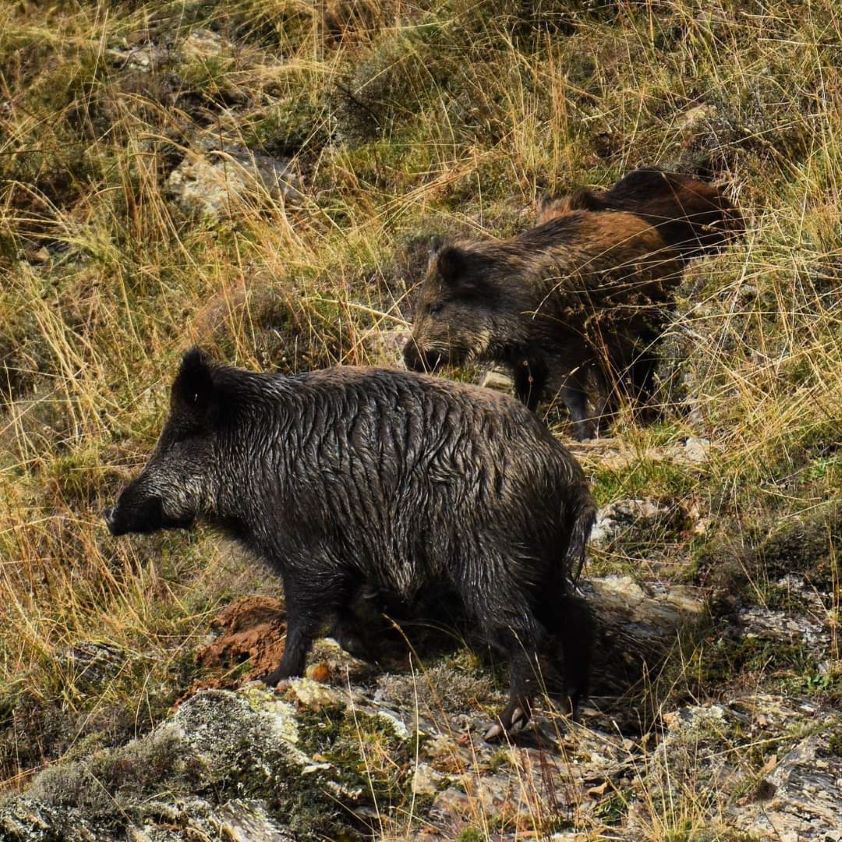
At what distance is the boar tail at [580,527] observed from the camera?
5543 mm

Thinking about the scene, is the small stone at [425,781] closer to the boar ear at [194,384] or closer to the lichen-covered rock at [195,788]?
the lichen-covered rock at [195,788]

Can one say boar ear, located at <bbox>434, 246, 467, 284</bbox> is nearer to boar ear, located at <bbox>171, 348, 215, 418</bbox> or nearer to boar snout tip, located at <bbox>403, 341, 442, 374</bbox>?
boar snout tip, located at <bbox>403, 341, 442, 374</bbox>

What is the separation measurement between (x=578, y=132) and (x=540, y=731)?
578 centimetres

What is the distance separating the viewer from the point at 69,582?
743 cm

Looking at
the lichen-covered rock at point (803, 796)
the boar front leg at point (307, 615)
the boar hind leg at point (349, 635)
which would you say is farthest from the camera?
the boar hind leg at point (349, 635)

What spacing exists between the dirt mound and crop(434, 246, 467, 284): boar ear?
9.64ft

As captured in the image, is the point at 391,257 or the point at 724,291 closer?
the point at 724,291

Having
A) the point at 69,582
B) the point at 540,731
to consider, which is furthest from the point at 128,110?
the point at 540,731

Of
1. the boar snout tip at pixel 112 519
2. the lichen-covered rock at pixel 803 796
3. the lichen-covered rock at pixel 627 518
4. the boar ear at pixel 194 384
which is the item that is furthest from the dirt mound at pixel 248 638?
the lichen-covered rock at pixel 803 796

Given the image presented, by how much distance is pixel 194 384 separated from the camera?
6031 mm

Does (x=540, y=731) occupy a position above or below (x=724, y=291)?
below

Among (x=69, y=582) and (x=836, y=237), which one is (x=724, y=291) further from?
(x=69, y=582)

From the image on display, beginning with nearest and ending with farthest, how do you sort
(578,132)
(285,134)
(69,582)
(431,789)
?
(431,789)
(69,582)
(578,132)
(285,134)

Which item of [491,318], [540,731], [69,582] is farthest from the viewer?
[491,318]
